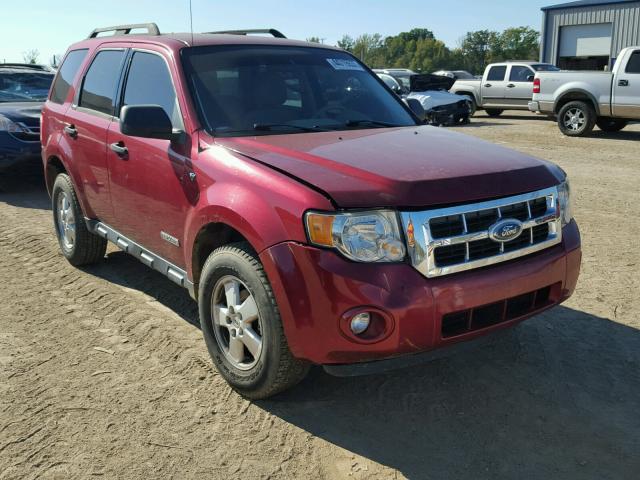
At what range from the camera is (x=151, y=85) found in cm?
413

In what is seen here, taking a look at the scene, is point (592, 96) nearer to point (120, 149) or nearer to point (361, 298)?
point (120, 149)

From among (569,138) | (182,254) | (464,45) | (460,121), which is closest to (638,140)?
(569,138)

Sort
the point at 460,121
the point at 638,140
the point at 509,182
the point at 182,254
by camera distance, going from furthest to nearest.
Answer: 1. the point at 460,121
2. the point at 638,140
3. the point at 182,254
4. the point at 509,182

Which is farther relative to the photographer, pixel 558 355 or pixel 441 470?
pixel 558 355

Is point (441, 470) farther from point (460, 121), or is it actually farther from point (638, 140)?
point (460, 121)

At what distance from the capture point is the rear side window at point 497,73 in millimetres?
20656

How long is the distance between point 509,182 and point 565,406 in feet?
3.90

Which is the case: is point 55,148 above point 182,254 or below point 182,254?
above

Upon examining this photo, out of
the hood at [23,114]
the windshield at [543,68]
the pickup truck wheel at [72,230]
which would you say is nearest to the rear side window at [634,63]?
the windshield at [543,68]

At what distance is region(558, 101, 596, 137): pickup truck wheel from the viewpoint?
1493 cm

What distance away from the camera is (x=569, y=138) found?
14930 millimetres

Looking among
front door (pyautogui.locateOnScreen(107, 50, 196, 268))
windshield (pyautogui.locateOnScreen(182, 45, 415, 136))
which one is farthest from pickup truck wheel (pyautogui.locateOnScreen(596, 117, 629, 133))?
front door (pyautogui.locateOnScreen(107, 50, 196, 268))

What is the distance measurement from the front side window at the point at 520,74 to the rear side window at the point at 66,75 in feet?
56.7

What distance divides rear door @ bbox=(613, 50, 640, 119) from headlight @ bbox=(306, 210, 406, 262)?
13.3 meters
